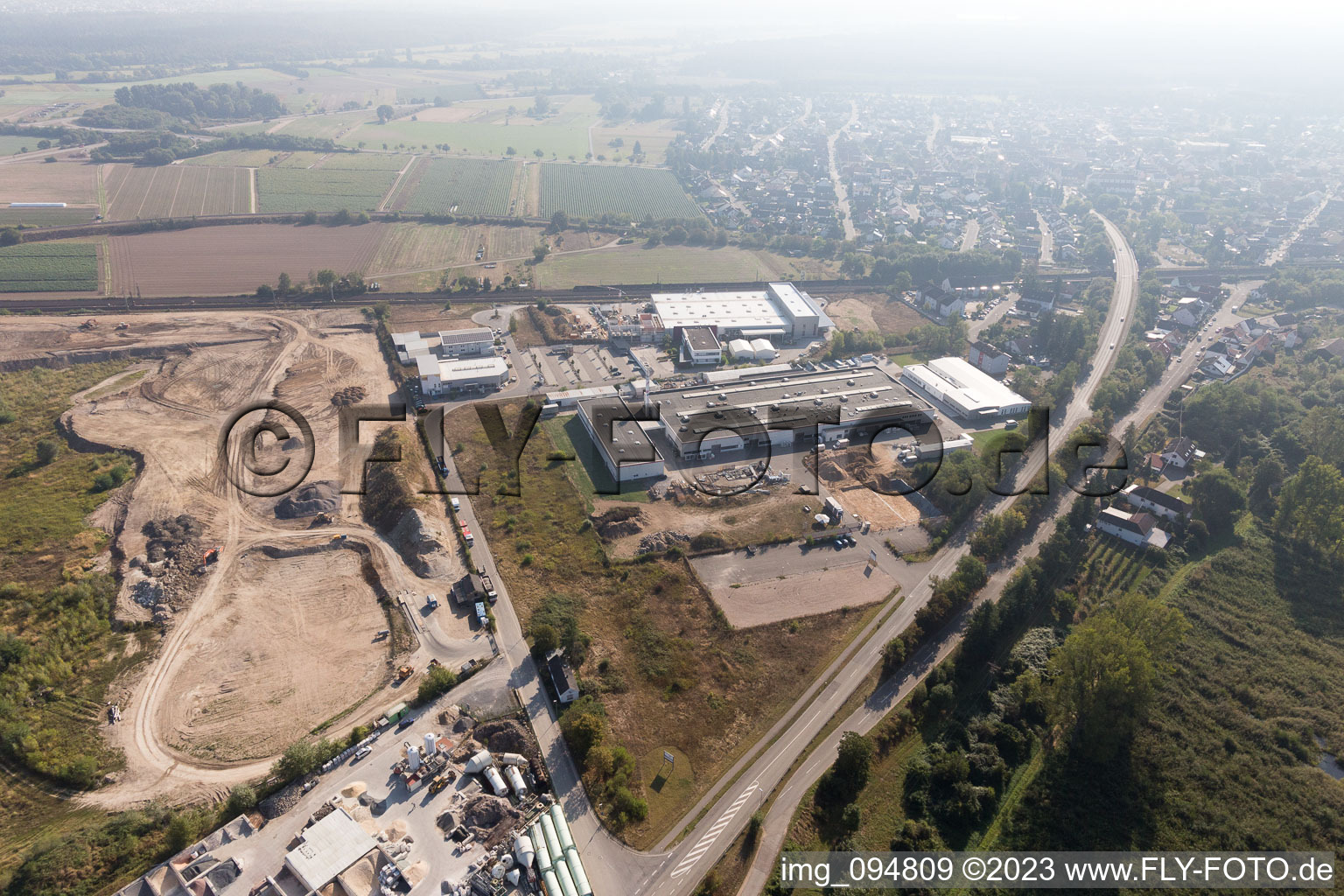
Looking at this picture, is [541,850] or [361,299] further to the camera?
[361,299]

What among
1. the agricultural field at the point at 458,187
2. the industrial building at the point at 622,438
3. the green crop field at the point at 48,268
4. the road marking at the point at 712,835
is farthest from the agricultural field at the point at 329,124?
the road marking at the point at 712,835

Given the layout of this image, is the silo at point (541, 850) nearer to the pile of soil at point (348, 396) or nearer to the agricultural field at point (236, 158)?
the pile of soil at point (348, 396)

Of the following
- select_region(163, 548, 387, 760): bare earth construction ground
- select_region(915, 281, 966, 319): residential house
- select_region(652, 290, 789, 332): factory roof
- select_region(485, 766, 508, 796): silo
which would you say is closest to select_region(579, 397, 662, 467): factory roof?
select_region(163, 548, 387, 760): bare earth construction ground

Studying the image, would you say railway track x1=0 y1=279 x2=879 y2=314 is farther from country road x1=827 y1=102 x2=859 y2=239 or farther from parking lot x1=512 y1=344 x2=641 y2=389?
country road x1=827 y1=102 x2=859 y2=239

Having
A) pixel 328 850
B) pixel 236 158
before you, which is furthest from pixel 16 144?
pixel 328 850

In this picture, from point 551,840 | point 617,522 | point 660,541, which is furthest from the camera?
point 617,522

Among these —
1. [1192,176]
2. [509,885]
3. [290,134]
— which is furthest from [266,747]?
[1192,176]

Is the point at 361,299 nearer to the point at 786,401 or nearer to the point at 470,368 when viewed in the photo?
the point at 470,368
